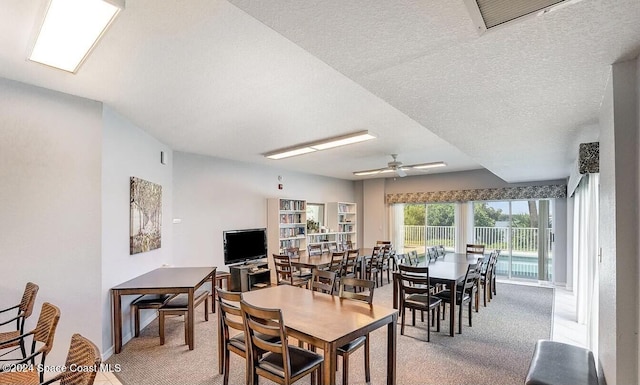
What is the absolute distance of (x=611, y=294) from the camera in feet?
5.55

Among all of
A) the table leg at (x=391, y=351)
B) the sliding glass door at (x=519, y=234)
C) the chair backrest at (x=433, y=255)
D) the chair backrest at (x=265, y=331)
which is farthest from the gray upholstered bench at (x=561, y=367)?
the sliding glass door at (x=519, y=234)

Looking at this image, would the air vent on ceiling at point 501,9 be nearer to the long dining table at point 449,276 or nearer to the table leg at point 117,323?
the long dining table at point 449,276

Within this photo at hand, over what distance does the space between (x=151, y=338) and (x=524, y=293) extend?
6.65 metres

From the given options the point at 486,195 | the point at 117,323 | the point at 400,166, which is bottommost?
the point at 117,323

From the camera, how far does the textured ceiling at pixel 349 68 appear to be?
4.25ft

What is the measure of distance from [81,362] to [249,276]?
468 cm

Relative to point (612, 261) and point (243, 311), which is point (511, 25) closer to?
point (612, 261)

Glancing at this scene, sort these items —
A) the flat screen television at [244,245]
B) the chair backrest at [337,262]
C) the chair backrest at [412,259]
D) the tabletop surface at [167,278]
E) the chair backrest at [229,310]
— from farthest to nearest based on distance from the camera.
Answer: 1. the flat screen television at [244,245]
2. the chair backrest at [337,262]
3. the chair backrest at [412,259]
4. the tabletop surface at [167,278]
5. the chair backrest at [229,310]

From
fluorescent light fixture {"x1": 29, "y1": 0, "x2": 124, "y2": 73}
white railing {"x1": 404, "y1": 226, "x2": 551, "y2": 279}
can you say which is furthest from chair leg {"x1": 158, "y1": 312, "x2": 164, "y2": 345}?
white railing {"x1": 404, "y1": 226, "x2": 551, "y2": 279}

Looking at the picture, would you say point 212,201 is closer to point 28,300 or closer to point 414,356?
point 28,300

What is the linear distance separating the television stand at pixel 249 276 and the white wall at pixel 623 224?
5.26 meters

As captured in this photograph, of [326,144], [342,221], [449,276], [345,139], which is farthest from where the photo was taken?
[342,221]

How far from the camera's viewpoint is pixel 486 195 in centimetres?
771

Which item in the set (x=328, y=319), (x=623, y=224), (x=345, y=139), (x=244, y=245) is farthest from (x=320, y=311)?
(x=244, y=245)
